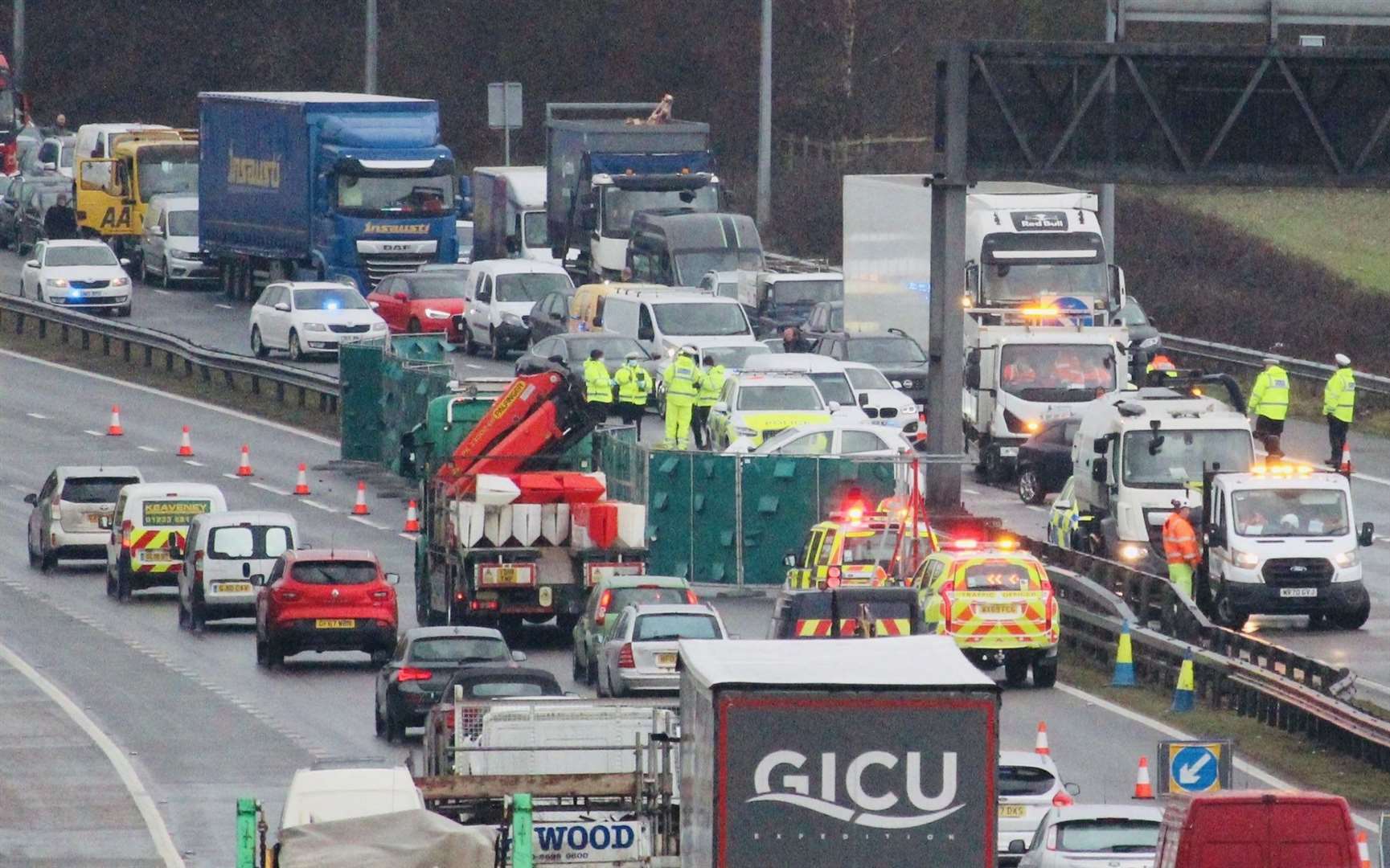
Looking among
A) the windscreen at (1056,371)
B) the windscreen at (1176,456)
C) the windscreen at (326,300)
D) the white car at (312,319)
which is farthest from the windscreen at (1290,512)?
the windscreen at (326,300)

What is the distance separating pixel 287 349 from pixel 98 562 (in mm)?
14643

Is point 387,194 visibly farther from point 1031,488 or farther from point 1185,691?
point 1185,691

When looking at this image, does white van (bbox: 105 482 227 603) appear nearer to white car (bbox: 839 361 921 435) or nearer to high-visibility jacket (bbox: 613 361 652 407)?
high-visibility jacket (bbox: 613 361 652 407)

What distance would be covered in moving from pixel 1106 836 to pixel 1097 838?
0.20 ft

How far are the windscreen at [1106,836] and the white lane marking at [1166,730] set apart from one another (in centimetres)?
488

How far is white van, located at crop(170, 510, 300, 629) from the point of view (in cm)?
3538

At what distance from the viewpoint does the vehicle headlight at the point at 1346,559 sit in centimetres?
3325

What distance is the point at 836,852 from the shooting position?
609 inches

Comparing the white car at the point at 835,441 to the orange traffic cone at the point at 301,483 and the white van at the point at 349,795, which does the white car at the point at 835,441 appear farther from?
the white van at the point at 349,795

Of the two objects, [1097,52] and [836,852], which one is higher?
[1097,52]

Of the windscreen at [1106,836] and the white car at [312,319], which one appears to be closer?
the windscreen at [1106,836]

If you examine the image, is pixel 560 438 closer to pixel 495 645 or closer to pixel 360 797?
pixel 495 645

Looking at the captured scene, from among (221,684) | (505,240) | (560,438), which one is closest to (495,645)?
(221,684)

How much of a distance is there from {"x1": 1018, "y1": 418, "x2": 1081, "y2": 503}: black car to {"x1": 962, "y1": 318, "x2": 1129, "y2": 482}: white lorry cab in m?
1.04
